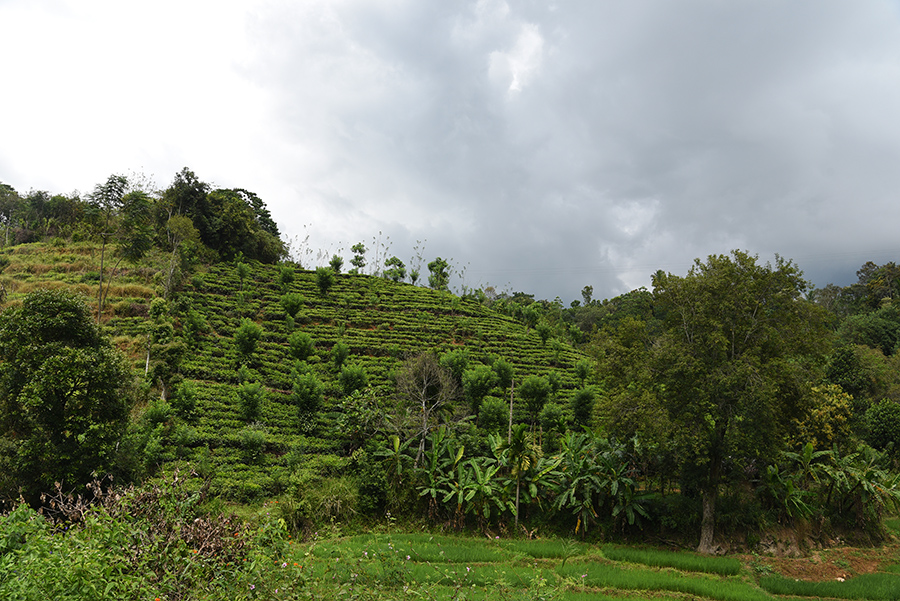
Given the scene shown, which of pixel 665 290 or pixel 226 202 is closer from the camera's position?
pixel 665 290

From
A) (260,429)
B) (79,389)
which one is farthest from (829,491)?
(79,389)

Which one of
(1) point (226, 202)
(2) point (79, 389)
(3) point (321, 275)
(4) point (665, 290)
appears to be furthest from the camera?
(1) point (226, 202)

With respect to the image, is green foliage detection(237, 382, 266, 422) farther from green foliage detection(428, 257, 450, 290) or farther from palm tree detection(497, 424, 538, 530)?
green foliage detection(428, 257, 450, 290)

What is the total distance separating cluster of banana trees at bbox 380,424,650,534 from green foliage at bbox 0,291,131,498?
897 centimetres

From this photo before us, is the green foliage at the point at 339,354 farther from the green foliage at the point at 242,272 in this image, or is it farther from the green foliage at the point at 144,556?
the green foliage at the point at 144,556

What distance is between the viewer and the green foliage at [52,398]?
492 inches

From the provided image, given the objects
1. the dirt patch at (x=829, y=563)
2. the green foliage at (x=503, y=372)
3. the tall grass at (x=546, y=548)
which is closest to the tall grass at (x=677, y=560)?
the dirt patch at (x=829, y=563)

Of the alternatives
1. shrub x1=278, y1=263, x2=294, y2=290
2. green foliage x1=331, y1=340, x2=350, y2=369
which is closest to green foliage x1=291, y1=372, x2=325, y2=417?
green foliage x1=331, y1=340, x2=350, y2=369

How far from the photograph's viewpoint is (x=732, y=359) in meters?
14.7

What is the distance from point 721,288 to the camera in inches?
594

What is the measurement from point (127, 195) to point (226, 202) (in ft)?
56.9

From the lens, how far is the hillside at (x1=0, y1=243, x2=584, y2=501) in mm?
18531

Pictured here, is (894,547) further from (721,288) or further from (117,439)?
(117,439)

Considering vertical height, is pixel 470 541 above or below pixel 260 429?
below
